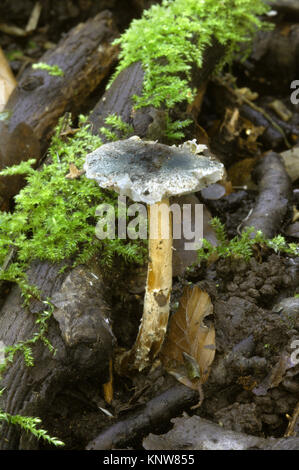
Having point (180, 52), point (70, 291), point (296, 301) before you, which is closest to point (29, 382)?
point (70, 291)

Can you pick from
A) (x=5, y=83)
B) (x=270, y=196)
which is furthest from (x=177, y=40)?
(x=5, y=83)

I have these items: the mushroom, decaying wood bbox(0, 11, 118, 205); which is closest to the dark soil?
the mushroom

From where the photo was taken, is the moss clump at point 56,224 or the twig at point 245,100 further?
the twig at point 245,100

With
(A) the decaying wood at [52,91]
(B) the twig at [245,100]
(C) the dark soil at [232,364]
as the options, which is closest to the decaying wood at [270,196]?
(C) the dark soil at [232,364]

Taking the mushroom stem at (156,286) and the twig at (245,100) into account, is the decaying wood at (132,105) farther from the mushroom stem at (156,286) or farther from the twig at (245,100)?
the mushroom stem at (156,286)

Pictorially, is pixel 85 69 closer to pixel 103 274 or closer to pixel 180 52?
pixel 180 52

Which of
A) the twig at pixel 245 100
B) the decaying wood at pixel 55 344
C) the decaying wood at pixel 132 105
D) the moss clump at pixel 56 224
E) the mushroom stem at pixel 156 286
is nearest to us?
the decaying wood at pixel 55 344
